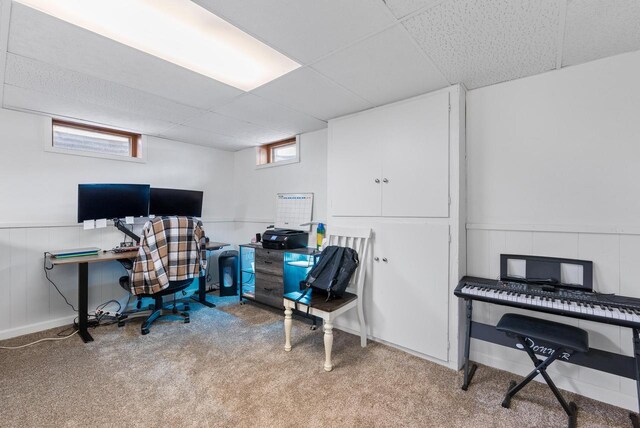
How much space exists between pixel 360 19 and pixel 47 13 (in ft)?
5.48

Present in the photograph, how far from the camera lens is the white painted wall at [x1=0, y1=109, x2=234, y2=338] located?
2.77m

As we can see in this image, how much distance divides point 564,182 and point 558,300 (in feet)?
2.85

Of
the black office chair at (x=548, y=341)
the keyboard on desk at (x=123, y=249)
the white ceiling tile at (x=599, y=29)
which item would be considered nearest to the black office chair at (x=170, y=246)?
the keyboard on desk at (x=123, y=249)

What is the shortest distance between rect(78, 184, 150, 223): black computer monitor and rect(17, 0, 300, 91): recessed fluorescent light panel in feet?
6.18

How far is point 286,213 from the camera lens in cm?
387

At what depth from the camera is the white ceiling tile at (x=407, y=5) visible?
54.2 inches

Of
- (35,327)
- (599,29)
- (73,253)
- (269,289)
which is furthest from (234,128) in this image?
(599,29)

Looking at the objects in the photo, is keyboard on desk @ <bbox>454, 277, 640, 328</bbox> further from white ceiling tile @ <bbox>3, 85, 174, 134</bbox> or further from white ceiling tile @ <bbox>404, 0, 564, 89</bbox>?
white ceiling tile @ <bbox>3, 85, 174, 134</bbox>

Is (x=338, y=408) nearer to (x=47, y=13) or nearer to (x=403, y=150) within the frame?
(x=403, y=150)

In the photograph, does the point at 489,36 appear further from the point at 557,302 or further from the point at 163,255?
the point at 163,255

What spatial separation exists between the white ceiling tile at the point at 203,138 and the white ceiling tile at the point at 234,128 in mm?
153

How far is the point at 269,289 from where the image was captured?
3354 mm

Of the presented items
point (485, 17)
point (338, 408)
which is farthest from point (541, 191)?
point (338, 408)

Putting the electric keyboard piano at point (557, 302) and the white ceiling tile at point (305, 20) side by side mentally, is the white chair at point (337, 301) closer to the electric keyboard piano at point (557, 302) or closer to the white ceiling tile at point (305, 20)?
the electric keyboard piano at point (557, 302)
